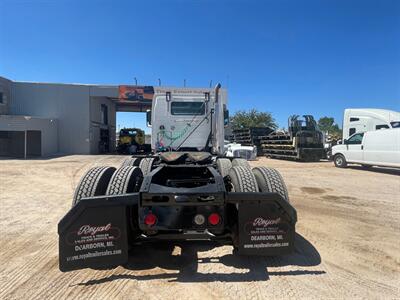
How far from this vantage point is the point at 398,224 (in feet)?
16.1

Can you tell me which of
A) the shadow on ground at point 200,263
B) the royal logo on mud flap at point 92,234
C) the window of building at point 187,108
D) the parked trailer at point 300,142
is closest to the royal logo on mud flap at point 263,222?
the shadow on ground at point 200,263

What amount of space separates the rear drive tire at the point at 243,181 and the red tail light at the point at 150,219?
1.06 m

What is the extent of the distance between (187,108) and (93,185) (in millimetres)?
3917

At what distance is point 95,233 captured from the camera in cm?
274

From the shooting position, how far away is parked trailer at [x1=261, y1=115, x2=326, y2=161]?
17.9m

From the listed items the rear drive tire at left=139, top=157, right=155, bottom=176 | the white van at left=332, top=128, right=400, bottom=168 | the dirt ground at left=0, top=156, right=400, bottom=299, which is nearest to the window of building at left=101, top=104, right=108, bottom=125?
the white van at left=332, top=128, right=400, bottom=168

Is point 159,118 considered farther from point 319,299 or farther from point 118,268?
point 319,299

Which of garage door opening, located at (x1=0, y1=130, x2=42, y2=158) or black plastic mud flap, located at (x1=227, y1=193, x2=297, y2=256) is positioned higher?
garage door opening, located at (x1=0, y1=130, x2=42, y2=158)

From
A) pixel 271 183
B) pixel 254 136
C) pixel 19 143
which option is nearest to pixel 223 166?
pixel 271 183

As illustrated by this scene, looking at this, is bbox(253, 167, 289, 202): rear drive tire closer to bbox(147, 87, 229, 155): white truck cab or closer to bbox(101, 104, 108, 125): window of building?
bbox(147, 87, 229, 155): white truck cab

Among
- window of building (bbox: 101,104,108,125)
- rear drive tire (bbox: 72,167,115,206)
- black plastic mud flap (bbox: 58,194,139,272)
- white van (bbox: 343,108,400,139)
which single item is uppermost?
window of building (bbox: 101,104,108,125)

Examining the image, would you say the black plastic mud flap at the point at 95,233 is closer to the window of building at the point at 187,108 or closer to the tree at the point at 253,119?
the window of building at the point at 187,108

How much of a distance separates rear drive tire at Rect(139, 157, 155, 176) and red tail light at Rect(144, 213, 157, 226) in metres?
1.63

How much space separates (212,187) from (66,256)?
66.4 inches
